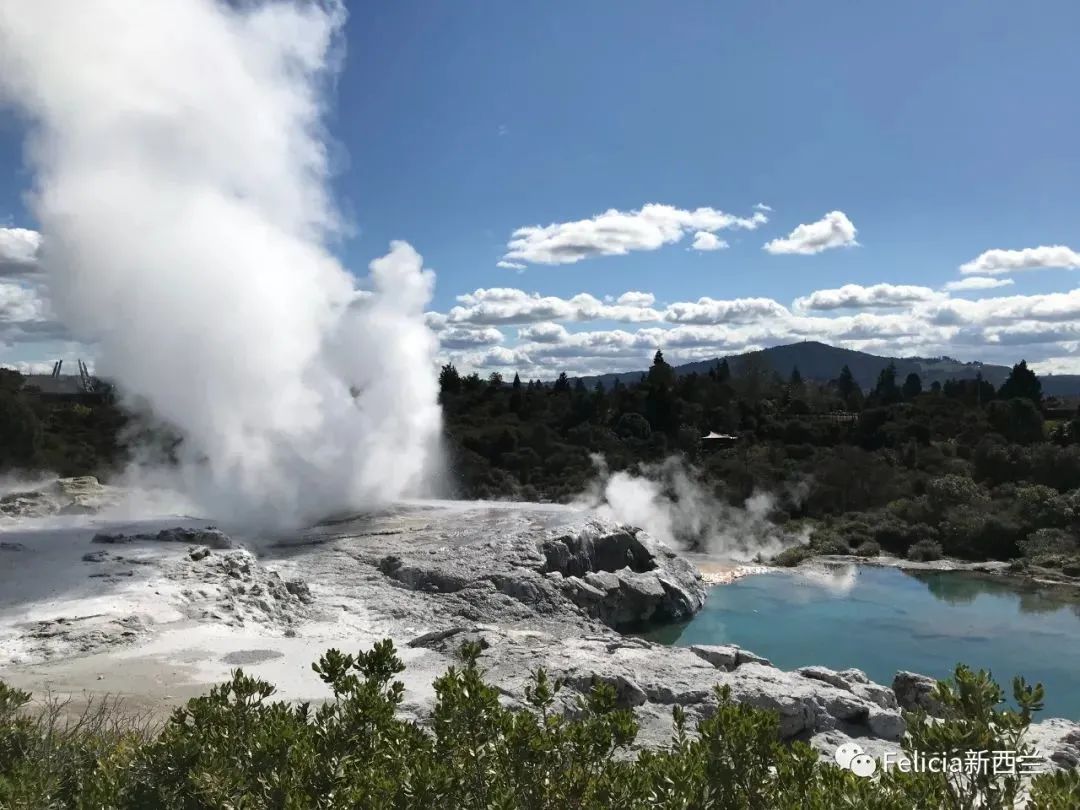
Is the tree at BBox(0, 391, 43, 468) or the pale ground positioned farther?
the tree at BBox(0, 391, 43, 468)

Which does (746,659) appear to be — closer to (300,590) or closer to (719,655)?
(719,655)

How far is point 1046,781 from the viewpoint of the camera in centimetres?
306

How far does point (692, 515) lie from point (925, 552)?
729cm

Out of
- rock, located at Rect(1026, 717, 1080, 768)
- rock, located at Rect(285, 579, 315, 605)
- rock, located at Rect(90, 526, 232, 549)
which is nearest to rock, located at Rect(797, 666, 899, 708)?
rock, located at Rect(1026, 717, 1080, 768)

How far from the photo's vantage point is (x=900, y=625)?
1775 cm

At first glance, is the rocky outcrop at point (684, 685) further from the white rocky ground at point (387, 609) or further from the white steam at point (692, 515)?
the white steam at point (692, 515)

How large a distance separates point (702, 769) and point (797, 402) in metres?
48.8

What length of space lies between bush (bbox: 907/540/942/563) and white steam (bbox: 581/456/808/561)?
132 inches

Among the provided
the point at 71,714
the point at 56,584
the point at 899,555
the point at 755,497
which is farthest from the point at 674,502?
the point at 71,714

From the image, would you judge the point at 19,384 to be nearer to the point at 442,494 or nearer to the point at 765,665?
the point at 442,494

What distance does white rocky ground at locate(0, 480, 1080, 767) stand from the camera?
9383mm

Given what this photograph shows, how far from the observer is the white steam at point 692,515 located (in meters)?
27.0

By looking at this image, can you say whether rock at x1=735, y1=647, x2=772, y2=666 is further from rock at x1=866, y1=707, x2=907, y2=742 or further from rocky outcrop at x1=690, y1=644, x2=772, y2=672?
rock at x1=866, y1=707, x2=907, y2=742

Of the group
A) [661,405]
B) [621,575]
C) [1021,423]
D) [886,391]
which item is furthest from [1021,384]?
[621,575]
